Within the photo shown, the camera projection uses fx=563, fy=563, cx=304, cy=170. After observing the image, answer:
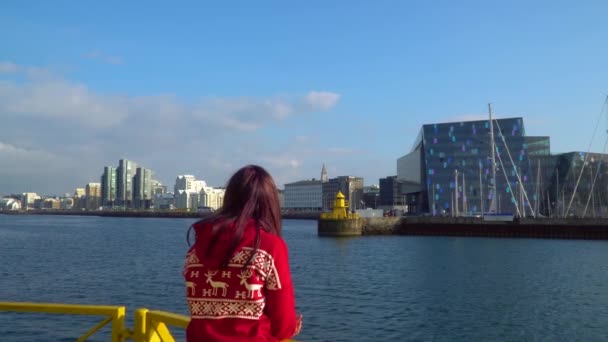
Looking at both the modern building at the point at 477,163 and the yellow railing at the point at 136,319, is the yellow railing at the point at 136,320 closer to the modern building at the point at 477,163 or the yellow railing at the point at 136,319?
the yellow railing at the point at 136,319

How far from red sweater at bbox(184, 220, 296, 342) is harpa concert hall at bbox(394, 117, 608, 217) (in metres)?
104

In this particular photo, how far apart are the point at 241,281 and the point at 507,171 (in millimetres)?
115152

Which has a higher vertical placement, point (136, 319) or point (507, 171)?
point (507, 171)

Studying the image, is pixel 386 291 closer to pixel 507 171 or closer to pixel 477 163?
pixel 507 171

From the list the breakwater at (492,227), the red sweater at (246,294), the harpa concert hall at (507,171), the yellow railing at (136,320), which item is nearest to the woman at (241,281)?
the red sweater at (246,294)

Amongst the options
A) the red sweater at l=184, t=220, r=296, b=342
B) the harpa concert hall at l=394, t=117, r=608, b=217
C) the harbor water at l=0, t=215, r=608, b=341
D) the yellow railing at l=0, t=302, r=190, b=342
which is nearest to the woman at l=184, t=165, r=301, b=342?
the red sweater at l=184, t=220, r=296, b=342

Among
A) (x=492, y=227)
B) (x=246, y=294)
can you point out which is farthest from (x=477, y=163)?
(x=246, y=294)

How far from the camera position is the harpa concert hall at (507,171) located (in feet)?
349

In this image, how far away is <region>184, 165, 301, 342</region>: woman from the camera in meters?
2.73

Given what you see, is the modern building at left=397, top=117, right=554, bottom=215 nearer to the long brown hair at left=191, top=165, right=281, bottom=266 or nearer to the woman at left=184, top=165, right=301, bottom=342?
the long brown hair at left=191, top=165, right=281, bottom=266

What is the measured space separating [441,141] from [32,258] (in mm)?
90150

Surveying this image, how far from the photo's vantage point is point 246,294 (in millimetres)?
2756

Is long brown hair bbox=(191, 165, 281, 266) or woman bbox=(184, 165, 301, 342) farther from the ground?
long brown hair bbox=(191, 165, 281, 266)

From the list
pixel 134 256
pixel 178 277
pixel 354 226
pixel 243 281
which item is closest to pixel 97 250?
pixel 134 256
